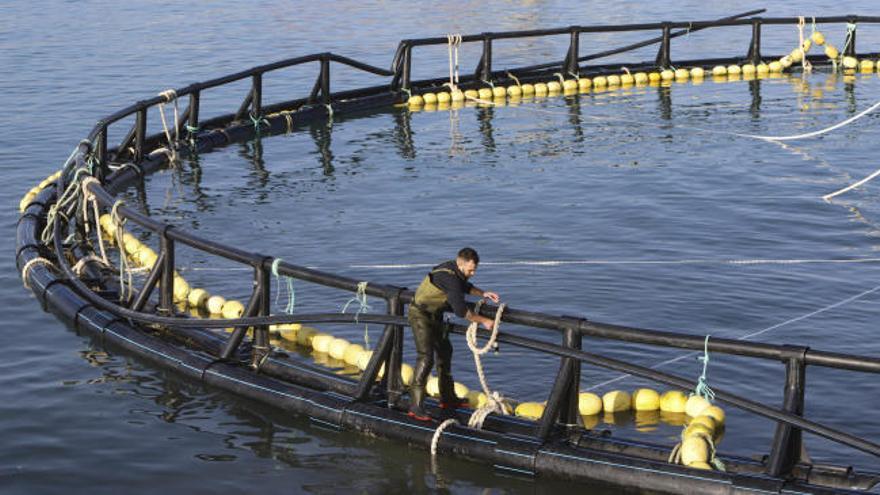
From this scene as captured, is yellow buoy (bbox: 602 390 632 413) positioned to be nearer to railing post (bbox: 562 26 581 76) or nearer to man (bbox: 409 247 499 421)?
man (bbox: 409 247 499 421)

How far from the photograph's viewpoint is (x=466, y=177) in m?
24.3

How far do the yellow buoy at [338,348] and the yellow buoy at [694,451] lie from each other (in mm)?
4969

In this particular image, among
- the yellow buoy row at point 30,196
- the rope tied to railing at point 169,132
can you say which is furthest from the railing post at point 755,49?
the yellow buoy row at point 30,196

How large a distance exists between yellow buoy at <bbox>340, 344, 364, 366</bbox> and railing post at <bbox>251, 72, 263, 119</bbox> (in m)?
13.5

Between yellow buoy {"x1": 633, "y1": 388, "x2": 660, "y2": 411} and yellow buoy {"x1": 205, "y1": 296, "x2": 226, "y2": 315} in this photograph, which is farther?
yellow buoy {"x1": 205, "y1": 296, "x2": 226, "y2": 315}

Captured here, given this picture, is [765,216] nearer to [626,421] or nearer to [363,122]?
[626,421]

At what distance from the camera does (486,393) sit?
1202 centimetres

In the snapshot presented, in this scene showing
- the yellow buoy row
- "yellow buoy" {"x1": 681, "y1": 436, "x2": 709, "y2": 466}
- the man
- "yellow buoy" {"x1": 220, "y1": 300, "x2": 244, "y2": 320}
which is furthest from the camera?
the yellow buoy row

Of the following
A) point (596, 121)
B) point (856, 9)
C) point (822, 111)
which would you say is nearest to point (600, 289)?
point (596, 121)

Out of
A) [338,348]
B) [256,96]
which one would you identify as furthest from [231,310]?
[256,96]

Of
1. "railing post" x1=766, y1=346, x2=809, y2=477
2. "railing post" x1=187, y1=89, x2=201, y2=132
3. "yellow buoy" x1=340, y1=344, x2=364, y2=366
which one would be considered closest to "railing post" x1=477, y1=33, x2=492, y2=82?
"railing post" x1=187, y1=89, x2=201, y2=132

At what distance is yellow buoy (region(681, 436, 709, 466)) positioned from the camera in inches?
427

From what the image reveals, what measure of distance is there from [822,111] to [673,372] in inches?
637

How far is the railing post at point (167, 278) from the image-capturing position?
1449 centimetres
